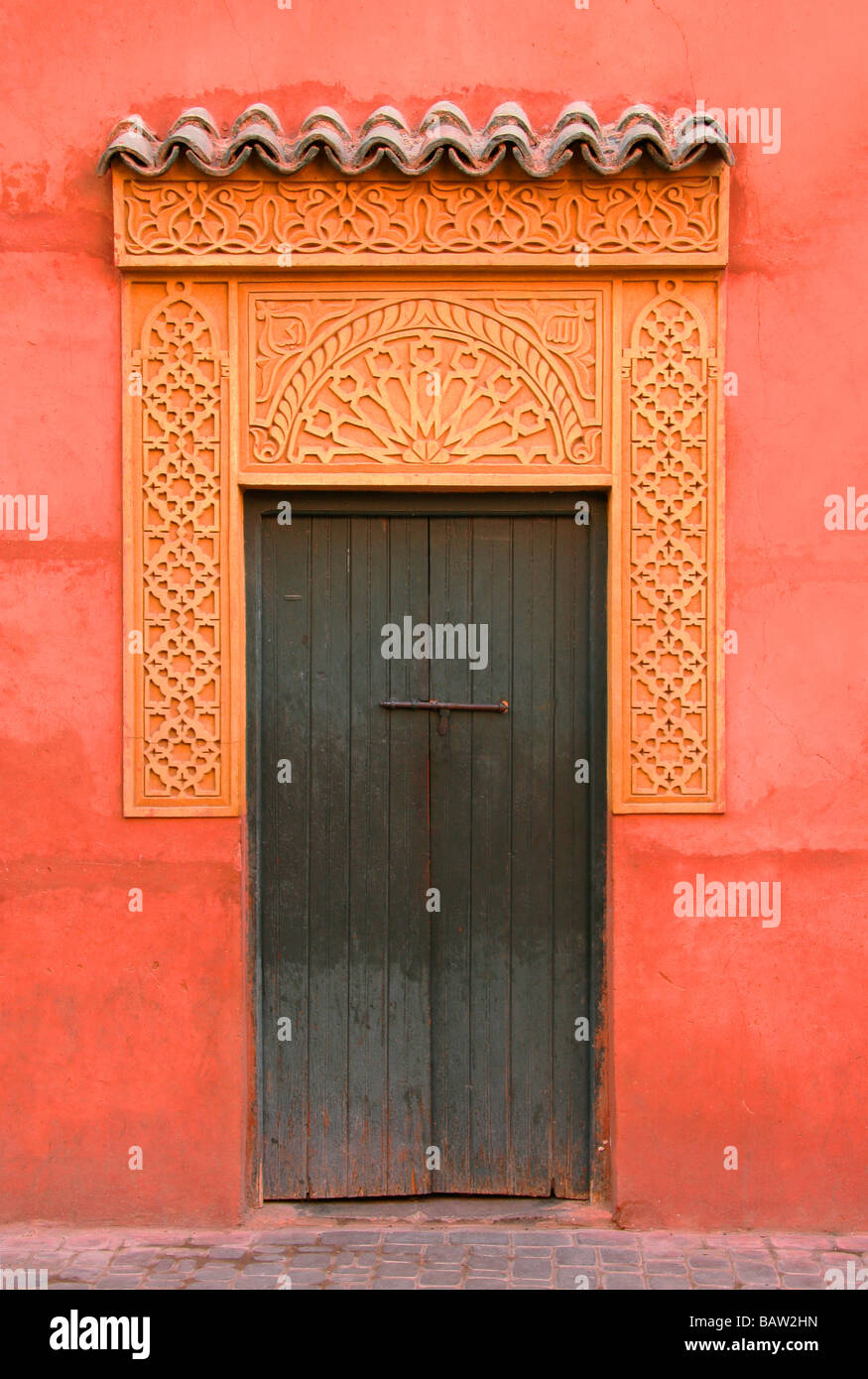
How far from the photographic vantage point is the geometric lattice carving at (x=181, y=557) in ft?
14.7

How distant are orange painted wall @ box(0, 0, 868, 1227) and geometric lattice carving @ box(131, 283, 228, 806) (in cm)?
13

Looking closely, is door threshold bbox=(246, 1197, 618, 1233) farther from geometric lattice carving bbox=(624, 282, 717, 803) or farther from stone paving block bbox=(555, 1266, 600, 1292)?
geometric lattice carving bbox=(624, 282, 717, 803)

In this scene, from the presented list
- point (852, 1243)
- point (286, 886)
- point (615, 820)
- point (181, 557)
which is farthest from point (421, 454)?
point (852, 1243)

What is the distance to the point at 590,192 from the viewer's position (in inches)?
174

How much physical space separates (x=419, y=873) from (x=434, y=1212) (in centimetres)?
121

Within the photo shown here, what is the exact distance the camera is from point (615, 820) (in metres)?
4.50

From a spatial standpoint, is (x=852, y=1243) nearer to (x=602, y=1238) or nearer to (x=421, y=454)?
(x=602, y=1238)

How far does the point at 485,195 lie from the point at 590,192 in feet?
1.19

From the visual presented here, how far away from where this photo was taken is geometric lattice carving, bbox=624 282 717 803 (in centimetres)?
448

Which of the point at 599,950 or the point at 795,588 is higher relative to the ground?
the point at 795,588

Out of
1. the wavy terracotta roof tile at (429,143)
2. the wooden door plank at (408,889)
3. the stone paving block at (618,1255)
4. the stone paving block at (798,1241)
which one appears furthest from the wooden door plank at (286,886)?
the stone paving block at (798,1241)
